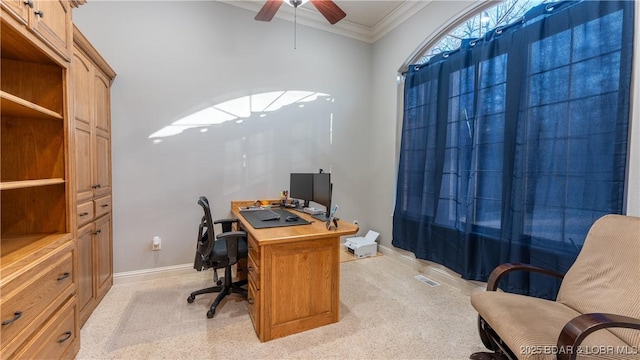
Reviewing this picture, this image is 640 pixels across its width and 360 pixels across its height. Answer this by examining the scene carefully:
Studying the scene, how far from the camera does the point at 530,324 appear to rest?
129 centimetres

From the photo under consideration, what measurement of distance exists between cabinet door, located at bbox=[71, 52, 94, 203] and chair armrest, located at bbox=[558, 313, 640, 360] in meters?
2.98

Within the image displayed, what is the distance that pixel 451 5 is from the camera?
278cm

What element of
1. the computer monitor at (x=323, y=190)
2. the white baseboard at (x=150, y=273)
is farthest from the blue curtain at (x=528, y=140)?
the white baseboard at (x=150, y=273)

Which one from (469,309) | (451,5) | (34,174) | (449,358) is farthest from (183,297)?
(451,5)

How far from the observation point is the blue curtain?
1.70 m

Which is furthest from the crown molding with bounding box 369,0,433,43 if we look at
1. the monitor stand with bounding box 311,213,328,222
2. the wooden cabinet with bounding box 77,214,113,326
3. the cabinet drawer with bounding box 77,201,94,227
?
the wooden cabinet with bounding box 77,214,113,326

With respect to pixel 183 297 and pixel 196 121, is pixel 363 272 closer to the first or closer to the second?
pixel 183 297

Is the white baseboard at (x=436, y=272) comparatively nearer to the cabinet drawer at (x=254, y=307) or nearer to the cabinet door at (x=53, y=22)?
the cabinet drawer at (x=254, y=307)

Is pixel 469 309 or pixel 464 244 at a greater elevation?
pixel 464 244

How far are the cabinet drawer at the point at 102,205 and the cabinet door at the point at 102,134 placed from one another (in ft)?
0.18

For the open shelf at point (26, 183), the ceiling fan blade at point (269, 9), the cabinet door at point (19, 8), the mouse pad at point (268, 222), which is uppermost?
the ceiling fan blade at point (269, 9)

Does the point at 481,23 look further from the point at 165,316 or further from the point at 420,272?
the point at 165,316

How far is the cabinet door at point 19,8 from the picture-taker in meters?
1.09

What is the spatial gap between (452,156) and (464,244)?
915mm
